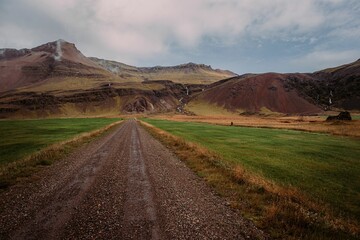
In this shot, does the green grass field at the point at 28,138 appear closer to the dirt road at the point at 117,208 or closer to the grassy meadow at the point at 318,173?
the dirt road at the point at 117,208

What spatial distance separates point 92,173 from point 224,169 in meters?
8.90

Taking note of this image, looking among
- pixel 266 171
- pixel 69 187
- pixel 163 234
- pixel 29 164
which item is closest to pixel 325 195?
pixel 266 171

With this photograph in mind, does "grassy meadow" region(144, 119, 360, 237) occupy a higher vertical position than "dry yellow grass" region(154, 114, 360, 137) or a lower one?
higher

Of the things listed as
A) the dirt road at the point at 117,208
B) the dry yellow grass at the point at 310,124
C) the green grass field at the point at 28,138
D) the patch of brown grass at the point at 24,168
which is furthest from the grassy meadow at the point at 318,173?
the dry yellow grass at the point at 310,124

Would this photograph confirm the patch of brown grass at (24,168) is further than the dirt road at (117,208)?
Yes

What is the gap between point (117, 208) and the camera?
9531 millimetres

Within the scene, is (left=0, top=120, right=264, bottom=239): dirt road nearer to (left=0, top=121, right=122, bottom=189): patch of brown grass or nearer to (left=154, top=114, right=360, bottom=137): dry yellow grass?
(left=0, top=121, right=122, bottom=189): patch of brown grass

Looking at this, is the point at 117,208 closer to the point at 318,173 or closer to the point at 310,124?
the point at 318,173

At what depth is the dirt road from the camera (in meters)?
7.64

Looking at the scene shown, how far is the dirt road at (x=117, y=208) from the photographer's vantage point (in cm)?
764

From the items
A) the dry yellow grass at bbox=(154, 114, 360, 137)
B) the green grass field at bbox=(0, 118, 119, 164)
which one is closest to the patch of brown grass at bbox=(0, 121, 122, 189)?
the green grass field at bbox=(0, 118, 119, 164)

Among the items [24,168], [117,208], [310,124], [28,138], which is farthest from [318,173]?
[310,124]

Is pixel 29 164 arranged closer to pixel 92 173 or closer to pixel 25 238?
pixel 92 173

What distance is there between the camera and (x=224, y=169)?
15.7m
